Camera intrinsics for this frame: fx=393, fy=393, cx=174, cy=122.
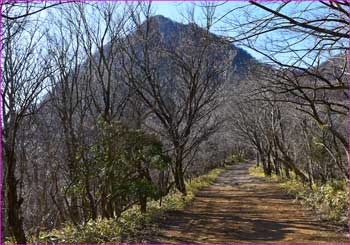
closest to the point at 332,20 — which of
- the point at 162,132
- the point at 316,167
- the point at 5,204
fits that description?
the point at 5,204

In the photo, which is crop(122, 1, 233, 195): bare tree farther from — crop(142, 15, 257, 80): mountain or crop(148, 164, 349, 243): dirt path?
crop(148, 164, 349, 243): dirt path

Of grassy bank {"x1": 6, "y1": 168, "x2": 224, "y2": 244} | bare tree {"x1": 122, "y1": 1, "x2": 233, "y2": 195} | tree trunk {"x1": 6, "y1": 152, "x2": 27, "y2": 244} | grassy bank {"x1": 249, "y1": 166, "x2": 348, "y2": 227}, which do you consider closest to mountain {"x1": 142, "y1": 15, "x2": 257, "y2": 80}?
bare tree {"x1": 122, "y1": 1, "x2": 233, "y2": 195}

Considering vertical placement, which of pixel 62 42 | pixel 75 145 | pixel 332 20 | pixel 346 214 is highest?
pixel 62 42

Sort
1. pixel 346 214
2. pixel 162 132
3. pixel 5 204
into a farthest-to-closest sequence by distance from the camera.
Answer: pixel 162 132, pixel 5 204, pixel 346 214

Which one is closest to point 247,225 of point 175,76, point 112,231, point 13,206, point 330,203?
point 330,203

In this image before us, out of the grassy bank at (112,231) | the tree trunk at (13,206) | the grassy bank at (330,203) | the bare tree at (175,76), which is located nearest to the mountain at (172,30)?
the bare tree at (175,76)

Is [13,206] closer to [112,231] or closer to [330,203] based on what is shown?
[112,231]

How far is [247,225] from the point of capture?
9.33 meters

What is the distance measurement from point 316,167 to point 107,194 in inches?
458

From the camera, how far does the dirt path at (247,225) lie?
774 cm

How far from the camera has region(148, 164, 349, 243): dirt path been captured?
7742mm

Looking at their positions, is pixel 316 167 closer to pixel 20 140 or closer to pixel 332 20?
pixel 20 140

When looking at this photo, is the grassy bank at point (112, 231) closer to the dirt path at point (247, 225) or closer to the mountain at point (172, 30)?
the dirt path at point (247, 225)

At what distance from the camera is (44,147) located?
13.2 m
